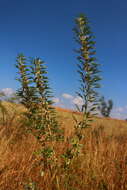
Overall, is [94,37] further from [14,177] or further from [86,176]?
[14,177]

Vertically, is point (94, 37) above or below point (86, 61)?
above

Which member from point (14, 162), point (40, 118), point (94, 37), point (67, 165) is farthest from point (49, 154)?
point (94, 37)

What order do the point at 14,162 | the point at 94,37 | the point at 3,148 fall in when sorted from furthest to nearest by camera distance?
1. the point at 3,148
2. the point at 14,162
3. the point at 94,37

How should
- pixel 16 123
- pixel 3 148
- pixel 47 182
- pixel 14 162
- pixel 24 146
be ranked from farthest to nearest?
pixel 16 123, pixel 24 146, pixel 3 148, pixel 14 162, pixel 47 182

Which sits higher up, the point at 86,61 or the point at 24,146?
the point at 86,61

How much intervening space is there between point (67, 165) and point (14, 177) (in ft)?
2.33

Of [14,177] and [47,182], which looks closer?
[47,182]

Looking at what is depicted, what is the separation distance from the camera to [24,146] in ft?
10.1

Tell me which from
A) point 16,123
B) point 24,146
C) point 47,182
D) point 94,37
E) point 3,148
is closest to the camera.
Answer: point 47,182

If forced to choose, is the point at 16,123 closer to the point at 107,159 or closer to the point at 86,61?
the point at 107,159

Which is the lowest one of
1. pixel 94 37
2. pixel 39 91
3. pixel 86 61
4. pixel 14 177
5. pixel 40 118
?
pixel 14 177

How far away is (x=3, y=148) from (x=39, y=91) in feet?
3.65

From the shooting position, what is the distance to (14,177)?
2.21 metres

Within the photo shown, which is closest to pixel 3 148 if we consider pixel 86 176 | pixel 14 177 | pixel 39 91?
pixel 14 177
